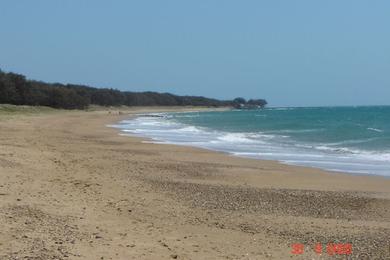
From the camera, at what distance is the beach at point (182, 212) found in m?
6.28

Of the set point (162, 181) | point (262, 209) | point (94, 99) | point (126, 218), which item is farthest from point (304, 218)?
point (94, 99)

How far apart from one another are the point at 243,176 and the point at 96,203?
554cm

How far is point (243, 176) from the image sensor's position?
1360 cm

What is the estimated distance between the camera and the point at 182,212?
8.55 m

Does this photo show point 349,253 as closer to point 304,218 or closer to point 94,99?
point 304,218
